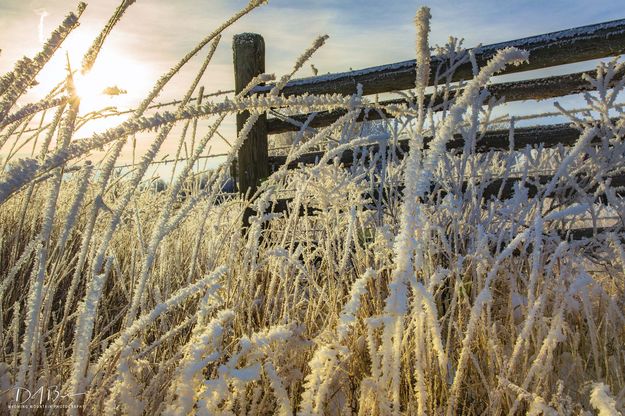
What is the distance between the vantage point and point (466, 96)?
69 centimetres

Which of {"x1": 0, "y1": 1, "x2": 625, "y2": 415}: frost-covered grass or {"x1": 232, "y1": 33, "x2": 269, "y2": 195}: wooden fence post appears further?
{"x1": 232, "y1": 33, "x2": 269, "y2": 195}: wooden fence post

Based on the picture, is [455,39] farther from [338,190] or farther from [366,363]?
[366,363]

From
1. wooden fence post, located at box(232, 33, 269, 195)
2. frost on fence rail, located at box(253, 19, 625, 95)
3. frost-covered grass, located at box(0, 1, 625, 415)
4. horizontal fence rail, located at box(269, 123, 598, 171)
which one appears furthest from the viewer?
wooden fence post, located at box(232, 33, 269, 195)

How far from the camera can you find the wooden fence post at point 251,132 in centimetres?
430

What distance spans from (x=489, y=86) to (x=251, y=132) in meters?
1.70

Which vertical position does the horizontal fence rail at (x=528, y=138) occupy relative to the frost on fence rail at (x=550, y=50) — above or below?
below

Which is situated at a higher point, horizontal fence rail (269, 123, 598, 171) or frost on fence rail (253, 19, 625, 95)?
frost on fence rail (253, 19, 625, 95)

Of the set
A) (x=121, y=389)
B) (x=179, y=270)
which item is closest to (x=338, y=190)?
(x=179, y=270)

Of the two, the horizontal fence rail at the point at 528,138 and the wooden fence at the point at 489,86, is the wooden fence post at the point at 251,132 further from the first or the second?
the horizontal fence rail at the point at 528,138

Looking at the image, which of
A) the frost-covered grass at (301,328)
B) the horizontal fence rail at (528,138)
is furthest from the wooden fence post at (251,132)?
the frost-covered grass at (301,328)

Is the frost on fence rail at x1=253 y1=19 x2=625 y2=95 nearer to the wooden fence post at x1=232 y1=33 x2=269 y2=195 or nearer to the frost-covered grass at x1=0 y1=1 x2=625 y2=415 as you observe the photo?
the wooden fence post at x1=232 y1=33 x2=269 y2=195

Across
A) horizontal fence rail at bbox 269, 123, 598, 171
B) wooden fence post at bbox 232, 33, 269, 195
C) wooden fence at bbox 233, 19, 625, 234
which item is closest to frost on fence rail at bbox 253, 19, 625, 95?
wooden fence at bbox 233, 19, 625, 234

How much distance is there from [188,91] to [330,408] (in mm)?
751

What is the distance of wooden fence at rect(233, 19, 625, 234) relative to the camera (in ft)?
11.6
